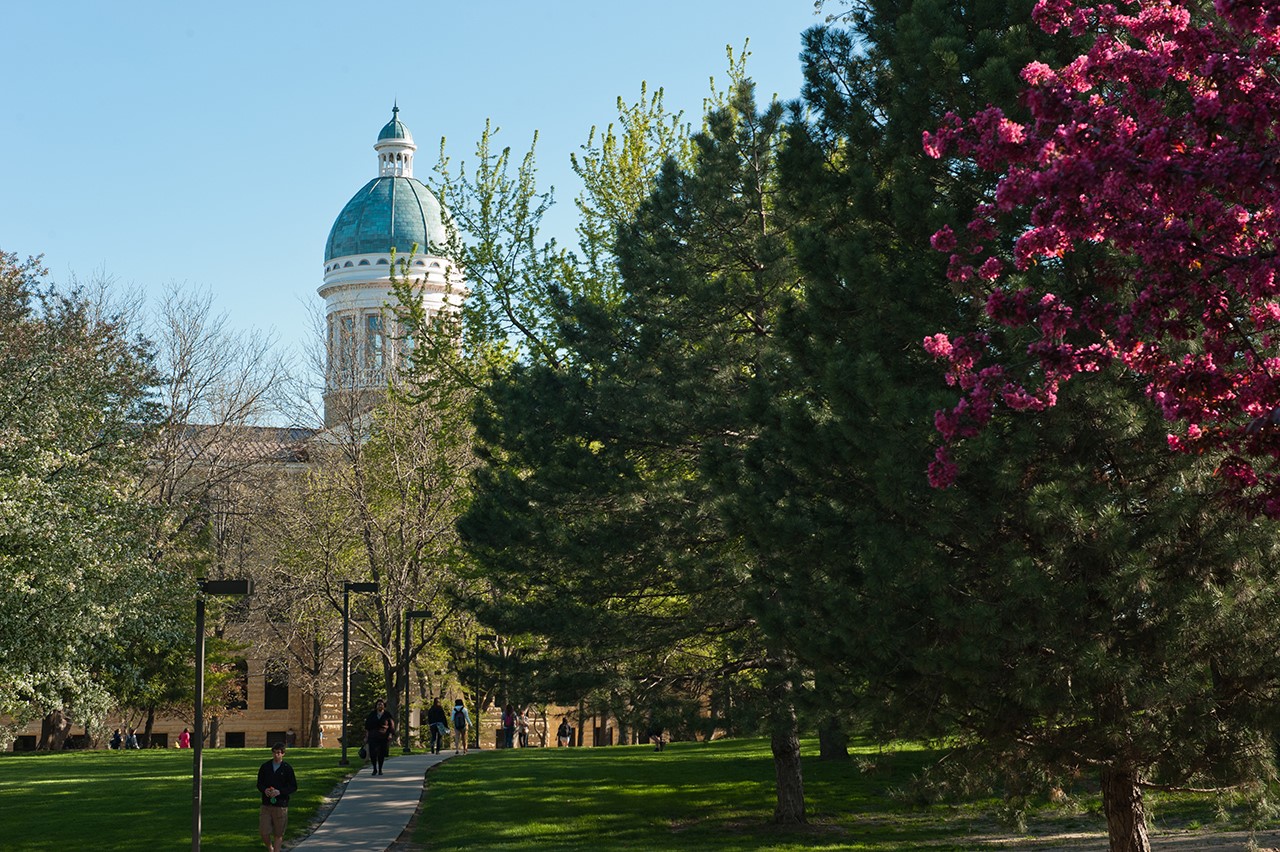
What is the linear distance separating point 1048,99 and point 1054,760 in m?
7.07

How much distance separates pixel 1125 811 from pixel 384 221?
76.4m

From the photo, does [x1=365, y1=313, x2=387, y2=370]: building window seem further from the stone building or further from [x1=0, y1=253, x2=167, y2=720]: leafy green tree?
[x1=0, y1=253, x2=167, y2=720]: leafy green tree

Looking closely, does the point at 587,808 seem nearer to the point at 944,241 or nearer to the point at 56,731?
the point at 944,241

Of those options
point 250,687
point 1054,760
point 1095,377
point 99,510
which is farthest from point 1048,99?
point 250,687

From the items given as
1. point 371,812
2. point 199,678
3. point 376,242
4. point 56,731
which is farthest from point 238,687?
point 199,678

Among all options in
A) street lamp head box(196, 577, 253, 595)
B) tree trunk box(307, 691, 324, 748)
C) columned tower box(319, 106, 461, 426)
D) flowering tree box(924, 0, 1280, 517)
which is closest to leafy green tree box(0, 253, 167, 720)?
street lamp head box(196, 577, 253, 595)

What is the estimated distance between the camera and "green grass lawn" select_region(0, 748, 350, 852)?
19.9 m

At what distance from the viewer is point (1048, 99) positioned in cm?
759

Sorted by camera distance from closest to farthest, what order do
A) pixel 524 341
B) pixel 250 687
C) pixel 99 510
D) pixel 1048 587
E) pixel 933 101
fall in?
pixel 1048 587, pixel 933 101, pixel 99 510, pixel 524 341, pixel 250 687

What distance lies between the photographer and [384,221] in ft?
280

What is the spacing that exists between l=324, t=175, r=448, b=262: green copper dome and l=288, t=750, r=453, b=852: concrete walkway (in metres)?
58.5

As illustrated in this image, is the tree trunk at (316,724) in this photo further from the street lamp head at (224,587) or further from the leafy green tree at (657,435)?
the street lamp head at (224,587)

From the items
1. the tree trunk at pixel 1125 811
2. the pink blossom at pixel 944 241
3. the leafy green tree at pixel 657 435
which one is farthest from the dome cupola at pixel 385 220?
the pink blossom at pixel 944 241

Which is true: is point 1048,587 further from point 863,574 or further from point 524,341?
point 524,341
